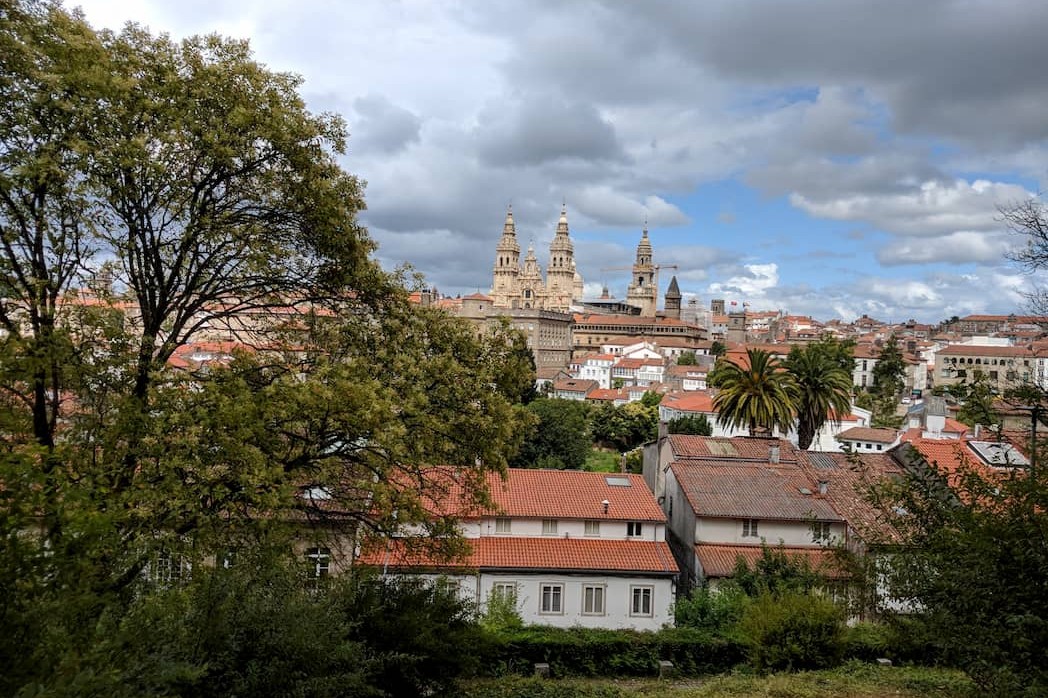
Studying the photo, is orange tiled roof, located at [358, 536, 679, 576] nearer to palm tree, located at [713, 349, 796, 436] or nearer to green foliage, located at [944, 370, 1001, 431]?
green foliage, located at [944, 370, 1001, 431]

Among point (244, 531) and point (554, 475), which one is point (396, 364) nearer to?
point (244, 531)

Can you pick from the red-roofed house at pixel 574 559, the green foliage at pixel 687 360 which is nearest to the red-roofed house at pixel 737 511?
the red-roofed house at pixel 574 559

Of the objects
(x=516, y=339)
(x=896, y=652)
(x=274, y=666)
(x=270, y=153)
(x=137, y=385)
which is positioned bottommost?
(x=896, y=652)

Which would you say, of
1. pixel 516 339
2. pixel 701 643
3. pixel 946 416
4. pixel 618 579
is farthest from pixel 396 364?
pixel 946 416

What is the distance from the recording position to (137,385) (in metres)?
10.3

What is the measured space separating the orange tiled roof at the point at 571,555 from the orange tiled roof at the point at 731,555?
1516 mm

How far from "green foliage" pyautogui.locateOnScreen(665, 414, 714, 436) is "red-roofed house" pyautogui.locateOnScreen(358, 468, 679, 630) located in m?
41.2

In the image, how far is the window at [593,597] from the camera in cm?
2095

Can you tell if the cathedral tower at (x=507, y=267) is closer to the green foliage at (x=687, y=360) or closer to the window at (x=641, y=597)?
the green foliage at (x=687, y=360)

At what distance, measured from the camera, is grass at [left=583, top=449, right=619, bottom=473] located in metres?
58.4

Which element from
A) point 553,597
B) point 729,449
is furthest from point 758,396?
point 553,597

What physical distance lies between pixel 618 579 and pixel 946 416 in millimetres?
43935

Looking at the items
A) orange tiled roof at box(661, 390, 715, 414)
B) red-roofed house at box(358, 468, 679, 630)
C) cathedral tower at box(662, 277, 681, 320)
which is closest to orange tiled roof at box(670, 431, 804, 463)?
red-roofed house at box(358, 468, 679, 630)

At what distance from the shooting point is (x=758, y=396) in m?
34.2
